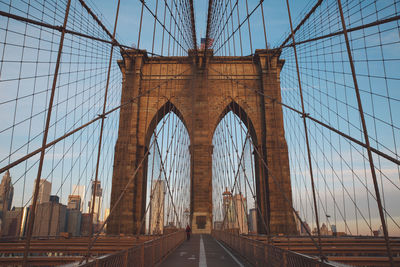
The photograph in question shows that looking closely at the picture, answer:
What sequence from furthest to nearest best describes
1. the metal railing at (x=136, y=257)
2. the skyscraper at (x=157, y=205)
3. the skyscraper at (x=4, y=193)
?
1. the skyscraper at (x=157, y=205)
2. the skyscraper at (x=4, y=193)
3. the metal railing at (x=136, y=257)

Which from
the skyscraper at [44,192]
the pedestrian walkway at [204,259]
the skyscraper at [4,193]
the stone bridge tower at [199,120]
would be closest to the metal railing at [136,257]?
the pedestrian walkway at [204,259]

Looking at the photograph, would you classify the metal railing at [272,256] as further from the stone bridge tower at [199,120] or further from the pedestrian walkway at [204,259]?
the stone bridge tower at [199,120]

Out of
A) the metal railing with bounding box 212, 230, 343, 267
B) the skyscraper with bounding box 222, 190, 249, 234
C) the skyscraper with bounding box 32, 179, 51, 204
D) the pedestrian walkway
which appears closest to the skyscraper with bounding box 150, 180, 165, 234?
the pedestrian walkway

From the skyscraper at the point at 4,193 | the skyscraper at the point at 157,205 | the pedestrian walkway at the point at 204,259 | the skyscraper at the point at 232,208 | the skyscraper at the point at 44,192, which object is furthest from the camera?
the skyscraper at the point at 44,192

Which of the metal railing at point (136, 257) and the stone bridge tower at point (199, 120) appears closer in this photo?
the metal railing at point (136, 257)

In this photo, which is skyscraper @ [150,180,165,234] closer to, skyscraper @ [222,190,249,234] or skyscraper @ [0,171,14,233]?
skyscraper @ [222,190,249,234]

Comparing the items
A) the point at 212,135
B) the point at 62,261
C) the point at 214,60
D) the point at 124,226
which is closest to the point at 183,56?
the point at 214,60

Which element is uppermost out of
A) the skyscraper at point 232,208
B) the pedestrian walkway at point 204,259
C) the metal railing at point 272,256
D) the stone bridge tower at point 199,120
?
the stone bridge tower at point 199,120

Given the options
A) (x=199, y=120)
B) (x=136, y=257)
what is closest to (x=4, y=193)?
(x=136, y=257)

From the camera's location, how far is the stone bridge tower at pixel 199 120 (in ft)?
68.7

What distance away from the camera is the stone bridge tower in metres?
20.9

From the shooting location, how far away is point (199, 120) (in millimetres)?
23125

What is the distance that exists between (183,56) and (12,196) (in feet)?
61.2

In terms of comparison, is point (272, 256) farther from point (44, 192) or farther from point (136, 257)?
point (44, 192)
